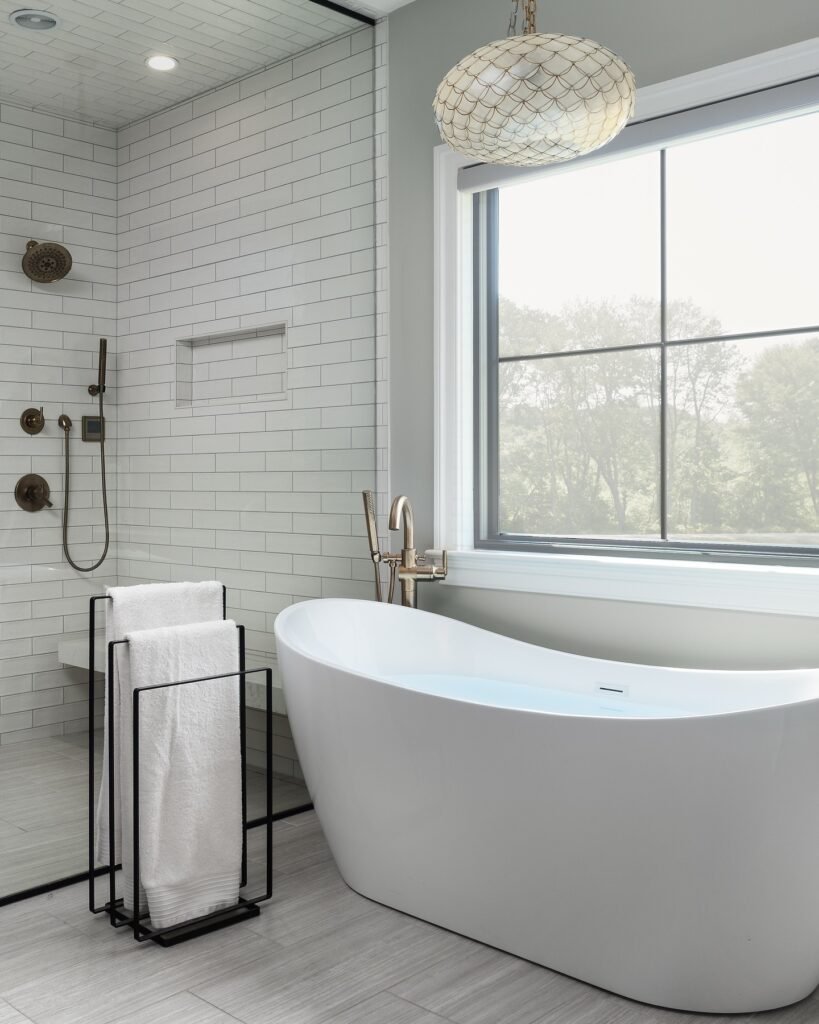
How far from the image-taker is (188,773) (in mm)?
2453

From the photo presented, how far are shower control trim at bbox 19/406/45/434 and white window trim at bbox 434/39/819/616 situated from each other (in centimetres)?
141

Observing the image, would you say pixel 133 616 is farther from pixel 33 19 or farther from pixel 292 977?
pixel 33 19

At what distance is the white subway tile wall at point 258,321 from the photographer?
279 cm

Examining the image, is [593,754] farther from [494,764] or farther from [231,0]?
[231,0]

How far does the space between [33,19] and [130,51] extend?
11.3 inches

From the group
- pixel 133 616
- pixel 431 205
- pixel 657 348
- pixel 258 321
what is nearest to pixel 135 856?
pixel 133 616

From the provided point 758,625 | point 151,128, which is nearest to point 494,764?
point 758,625

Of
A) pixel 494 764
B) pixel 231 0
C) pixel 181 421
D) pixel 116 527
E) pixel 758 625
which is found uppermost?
pixel 231 0

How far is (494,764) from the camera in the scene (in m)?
2.16

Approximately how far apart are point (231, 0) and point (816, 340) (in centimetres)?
209

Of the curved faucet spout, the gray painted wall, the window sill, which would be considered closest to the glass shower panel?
the gray painted wall

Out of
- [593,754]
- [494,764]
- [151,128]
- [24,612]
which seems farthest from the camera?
[151,128]

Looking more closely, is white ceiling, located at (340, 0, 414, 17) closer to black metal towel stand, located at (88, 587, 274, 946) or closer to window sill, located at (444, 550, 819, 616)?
window sill, located at (444, 550, 819, 616)

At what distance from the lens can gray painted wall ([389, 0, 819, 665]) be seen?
2697 millimetres
